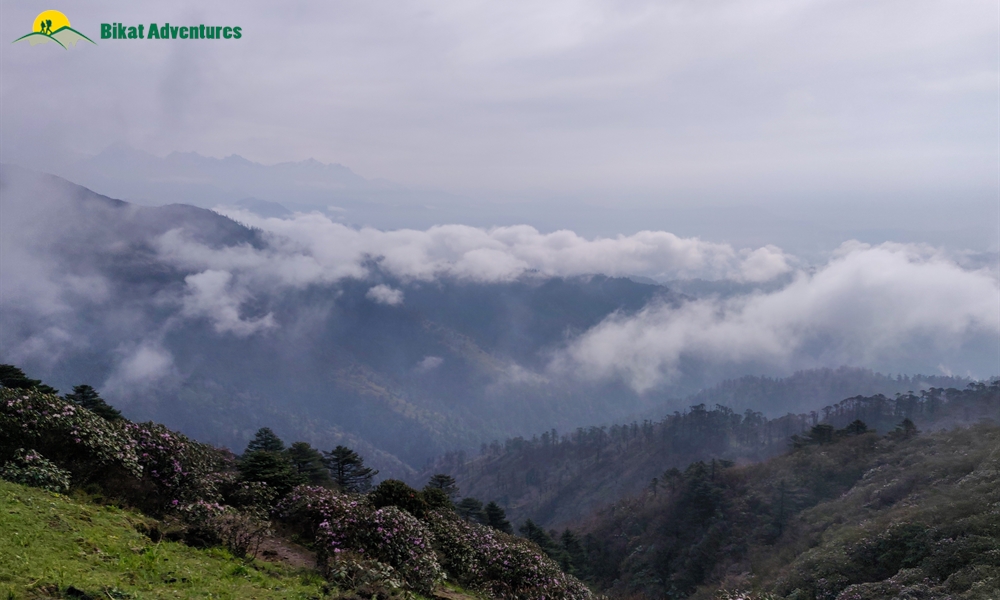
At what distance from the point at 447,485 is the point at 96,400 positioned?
33478 millimetres

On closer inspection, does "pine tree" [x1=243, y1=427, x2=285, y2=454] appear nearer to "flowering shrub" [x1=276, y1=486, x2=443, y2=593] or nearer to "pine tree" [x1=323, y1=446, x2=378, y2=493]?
"pine tree" [x1=323, y1=446, x2=378, y2=493]

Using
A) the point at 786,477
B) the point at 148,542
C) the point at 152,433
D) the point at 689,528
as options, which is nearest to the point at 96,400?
the point at 152,433

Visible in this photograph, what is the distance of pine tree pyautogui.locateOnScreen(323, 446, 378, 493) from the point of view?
50.8 metres

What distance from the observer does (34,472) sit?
13.6 metres

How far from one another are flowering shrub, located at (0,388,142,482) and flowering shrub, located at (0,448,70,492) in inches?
20.7

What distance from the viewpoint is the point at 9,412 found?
46.8 ft

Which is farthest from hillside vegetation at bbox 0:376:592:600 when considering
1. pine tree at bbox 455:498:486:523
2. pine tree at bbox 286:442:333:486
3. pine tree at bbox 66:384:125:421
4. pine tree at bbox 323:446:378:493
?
pine tree at bbox 455:498:486:523

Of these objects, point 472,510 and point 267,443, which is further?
point 472,510

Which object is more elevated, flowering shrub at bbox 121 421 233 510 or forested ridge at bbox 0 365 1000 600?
flowering shrub at bbox 121 421 233 510

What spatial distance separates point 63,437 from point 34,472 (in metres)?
1.33

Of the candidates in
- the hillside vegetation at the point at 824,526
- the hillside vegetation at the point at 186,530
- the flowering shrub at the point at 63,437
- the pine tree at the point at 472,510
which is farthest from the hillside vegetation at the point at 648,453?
the flowering shrub at the point at 63,437

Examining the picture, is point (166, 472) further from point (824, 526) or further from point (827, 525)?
point (824, 526)

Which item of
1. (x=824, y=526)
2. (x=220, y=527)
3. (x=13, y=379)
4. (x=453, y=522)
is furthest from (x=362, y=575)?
(x=824, y=526)

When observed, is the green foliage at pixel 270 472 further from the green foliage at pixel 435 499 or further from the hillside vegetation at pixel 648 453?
the hillside vegetation at pixel 648 453
